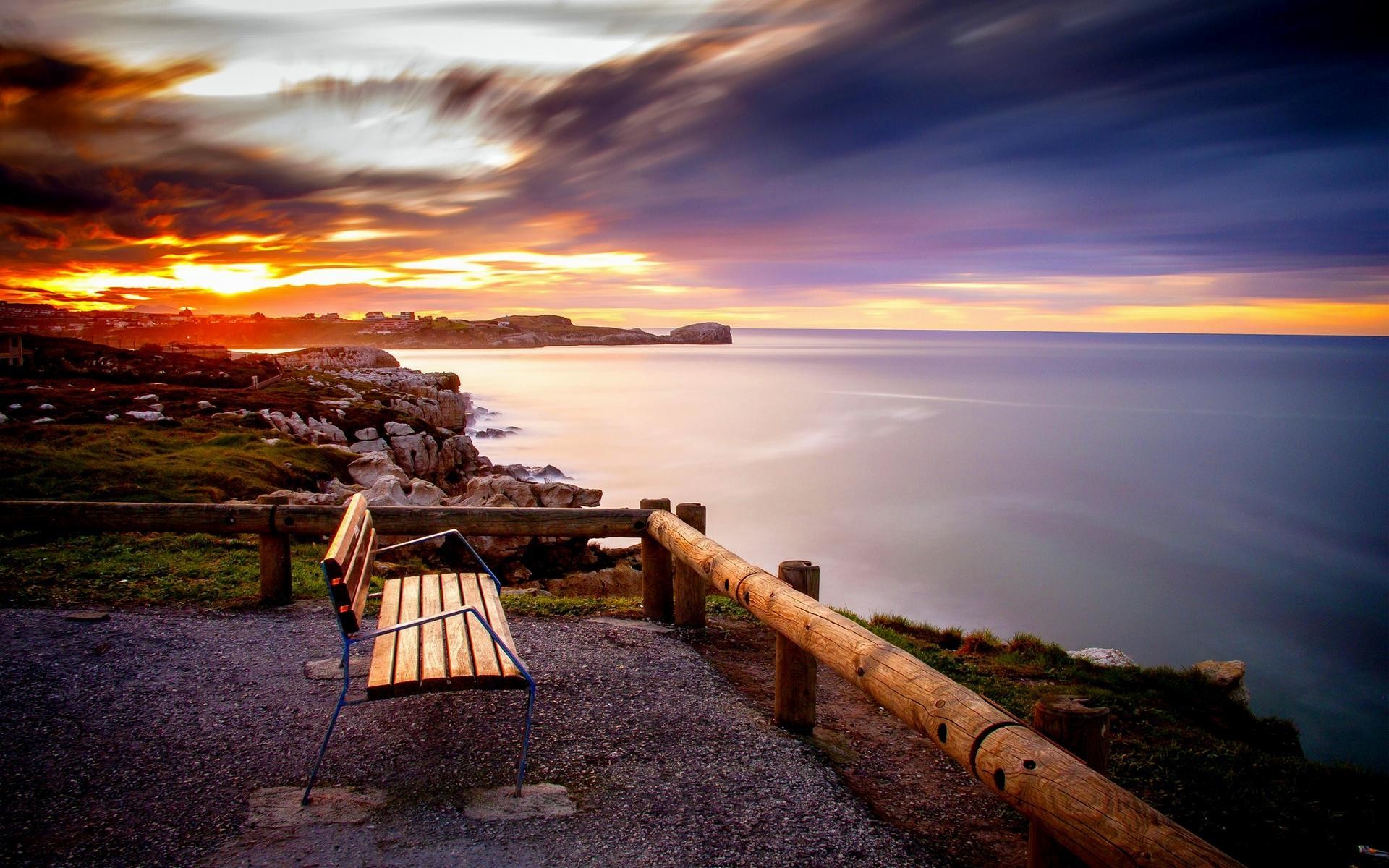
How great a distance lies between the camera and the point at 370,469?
16.7 metres

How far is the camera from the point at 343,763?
172 inches

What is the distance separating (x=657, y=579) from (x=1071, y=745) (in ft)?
→ 15.0

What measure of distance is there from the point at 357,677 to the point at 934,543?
21.9 meters

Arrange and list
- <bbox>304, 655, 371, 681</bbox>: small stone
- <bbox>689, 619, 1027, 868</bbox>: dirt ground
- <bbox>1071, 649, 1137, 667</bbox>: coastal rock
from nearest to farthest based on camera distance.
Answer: <bbox>689, 619, 1027, 868</bbox>: dirt ground, <bbox>304, 655, 371, 681</bbox>: small stone, <bbox>1071, 649, 1137, 667</bbox>: coastal rock

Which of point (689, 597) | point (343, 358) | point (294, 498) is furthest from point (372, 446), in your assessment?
point (343, 358)

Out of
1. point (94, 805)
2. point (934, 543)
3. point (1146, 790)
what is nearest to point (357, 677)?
point (94, 805)

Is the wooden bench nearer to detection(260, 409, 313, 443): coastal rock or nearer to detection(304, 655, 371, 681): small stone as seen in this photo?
detection(304, 655, 371, 681): small stone

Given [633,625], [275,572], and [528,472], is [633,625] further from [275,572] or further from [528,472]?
[528,472]

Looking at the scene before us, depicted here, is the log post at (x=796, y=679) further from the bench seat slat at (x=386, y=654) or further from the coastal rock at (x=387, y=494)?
the coastal rock at (x=387, y=494)

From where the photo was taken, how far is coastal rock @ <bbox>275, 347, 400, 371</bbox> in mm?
64312

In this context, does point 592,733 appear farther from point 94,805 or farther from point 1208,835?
point 1208,835

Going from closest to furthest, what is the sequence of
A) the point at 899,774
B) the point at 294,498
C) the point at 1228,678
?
1. the point at 899,774
2. the point at 1228,678
3. the point at 294,498

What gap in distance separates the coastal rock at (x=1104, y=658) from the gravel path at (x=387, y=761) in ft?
18.8

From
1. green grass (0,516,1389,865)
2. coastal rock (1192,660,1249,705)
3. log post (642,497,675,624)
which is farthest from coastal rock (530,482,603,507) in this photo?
coastal rock (1192,660,1249,705)
